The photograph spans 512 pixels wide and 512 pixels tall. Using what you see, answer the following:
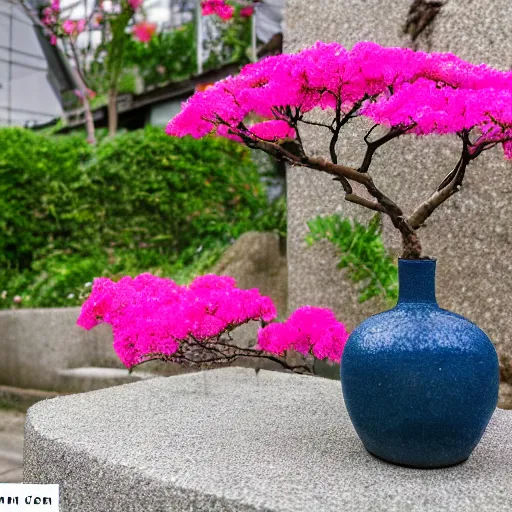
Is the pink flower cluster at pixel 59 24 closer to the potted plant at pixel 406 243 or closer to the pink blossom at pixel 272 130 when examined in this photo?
the pink blossom at pixel 272 130

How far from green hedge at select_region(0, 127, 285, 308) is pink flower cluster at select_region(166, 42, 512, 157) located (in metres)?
3.06

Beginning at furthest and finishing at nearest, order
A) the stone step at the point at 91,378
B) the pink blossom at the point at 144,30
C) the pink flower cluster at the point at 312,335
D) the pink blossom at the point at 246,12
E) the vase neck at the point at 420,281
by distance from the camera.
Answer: the pink blossom at the point at 144,30, the pink blossom at the point at 246,12, the stone step at the point at 91,378, the pink flower cluster at the point at 312,335, the vase neck at the point at 420,281

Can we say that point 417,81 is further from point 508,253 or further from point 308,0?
point 308,0

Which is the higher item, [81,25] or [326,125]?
[81,25]

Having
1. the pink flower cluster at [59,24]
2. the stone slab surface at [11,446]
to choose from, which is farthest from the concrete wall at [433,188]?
the pink flower cluster at [59,24]

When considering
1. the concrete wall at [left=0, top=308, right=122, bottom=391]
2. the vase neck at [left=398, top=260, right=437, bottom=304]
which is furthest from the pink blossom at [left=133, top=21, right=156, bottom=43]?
the vase neck at [left=398, top=260, right=437, bottom=304]

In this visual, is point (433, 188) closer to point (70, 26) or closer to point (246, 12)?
point (246, 12)

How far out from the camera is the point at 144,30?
898 cm

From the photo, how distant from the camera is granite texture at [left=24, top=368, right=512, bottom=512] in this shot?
1502 millimetres

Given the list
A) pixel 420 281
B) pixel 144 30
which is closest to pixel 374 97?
pixel 420 281

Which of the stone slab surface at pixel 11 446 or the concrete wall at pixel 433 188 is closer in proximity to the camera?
the concrete wall at pixel 433 188

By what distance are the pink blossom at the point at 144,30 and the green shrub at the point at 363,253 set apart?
654 centimetres

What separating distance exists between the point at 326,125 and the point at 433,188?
1.39 metres

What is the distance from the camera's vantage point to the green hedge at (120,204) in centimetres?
503
